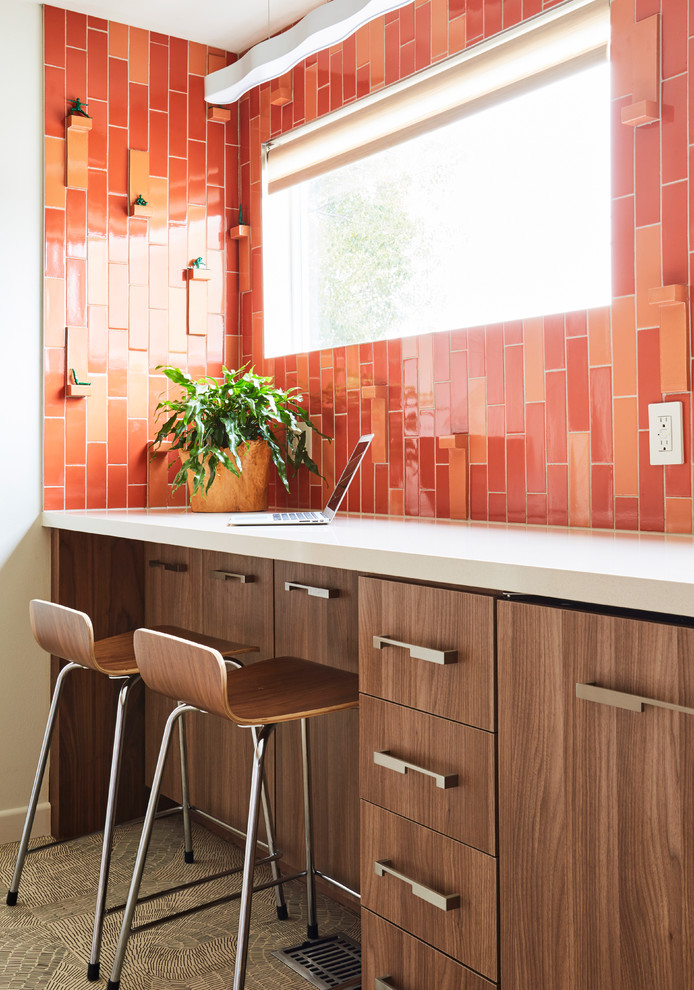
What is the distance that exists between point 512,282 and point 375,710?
Answer: 1270 millimetres

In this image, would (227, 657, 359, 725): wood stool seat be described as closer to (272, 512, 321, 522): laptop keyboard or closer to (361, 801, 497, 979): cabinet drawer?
(361, 801, 497, 979): cabinet drawer

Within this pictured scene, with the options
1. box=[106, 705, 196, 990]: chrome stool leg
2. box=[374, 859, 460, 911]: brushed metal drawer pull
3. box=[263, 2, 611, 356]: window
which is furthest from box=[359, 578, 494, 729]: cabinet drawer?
box=[263, 2, 611, 356]: window

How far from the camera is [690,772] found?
104cm

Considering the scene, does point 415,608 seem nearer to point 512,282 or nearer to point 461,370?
point 461,370

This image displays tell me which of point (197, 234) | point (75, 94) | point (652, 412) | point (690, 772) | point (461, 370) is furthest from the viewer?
point (197, 234)

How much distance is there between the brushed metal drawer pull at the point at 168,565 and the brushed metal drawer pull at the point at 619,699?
1677 mm

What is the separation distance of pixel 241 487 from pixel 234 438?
0.19 meters

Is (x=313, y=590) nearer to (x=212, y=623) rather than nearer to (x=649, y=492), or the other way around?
(x=212, y=623)

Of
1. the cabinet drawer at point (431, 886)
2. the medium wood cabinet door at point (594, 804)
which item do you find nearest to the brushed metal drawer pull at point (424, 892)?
the cabinet drawer at point (431, 886)

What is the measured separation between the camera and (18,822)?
8.95 ft

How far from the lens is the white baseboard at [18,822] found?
8.87ft

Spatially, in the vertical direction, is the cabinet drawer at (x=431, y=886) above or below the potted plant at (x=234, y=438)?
below

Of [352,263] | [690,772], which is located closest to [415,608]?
[690,772]

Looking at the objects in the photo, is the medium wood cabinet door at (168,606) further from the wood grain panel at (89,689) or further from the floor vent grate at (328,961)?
the floor vent grate at (328,961)
